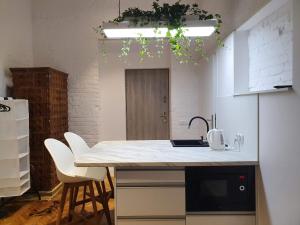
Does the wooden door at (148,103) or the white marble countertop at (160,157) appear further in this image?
the wooden door at (148,103)

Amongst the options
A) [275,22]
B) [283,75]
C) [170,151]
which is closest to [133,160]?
[170,151]

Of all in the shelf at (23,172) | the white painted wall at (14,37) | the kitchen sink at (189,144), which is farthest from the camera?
the white painted wall at (14,37)

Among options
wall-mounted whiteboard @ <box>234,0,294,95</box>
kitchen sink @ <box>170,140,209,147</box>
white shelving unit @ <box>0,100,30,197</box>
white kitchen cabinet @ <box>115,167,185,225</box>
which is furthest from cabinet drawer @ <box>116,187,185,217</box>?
white shelving unit @ <box>0,100,30,197</box>

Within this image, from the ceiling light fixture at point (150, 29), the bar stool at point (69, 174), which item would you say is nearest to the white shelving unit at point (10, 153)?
the bar stool at point (69, 174)

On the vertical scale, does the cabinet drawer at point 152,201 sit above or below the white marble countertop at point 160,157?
below

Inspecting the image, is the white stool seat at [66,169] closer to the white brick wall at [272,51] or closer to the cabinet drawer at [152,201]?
the cabinet drawer at [152,201]

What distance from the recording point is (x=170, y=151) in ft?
9.12

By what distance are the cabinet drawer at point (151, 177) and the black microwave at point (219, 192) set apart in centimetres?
8

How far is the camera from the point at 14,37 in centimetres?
443

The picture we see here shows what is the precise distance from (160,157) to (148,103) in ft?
11.6

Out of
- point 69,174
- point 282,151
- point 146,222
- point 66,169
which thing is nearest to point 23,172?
point 66,169

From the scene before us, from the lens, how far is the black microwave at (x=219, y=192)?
7.73 ft

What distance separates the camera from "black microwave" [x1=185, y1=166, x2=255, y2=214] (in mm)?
2355

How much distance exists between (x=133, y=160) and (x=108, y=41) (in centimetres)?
365
